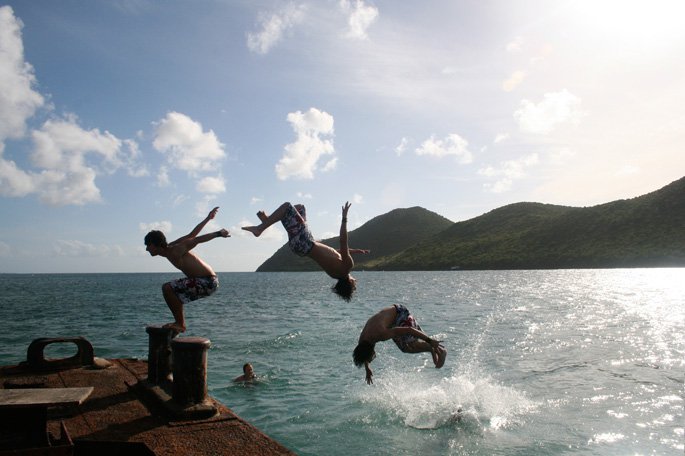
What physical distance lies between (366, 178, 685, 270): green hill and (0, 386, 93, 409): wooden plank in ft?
438

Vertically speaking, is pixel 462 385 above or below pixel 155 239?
below

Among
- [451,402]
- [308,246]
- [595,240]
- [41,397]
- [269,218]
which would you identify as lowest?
[451,402]

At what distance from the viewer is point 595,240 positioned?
452 ft

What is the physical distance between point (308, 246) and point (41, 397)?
423cm

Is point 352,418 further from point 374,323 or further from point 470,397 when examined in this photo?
point 374,323

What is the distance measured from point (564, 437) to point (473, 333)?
764 inches

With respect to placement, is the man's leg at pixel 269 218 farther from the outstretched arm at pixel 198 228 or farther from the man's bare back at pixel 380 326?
the man's bare back at pixel 380 326

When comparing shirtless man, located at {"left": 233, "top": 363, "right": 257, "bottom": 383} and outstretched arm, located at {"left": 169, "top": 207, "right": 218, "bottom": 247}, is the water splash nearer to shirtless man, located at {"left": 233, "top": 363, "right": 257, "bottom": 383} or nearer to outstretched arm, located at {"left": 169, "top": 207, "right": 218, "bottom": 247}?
shirtless man, located at {"left": 233, "top": 363, "right": 257, "bottom": 383}

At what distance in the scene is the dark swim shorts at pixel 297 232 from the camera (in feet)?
27.2

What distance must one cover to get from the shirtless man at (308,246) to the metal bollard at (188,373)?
2.02m

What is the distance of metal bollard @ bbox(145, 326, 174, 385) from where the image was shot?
9008 mm

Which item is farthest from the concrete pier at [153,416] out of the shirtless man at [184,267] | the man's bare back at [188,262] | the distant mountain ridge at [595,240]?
the distant mountain ridge at [595,240]

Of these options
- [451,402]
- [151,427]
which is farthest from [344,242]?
[451,402]

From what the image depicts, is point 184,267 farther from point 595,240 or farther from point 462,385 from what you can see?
point 595,240
